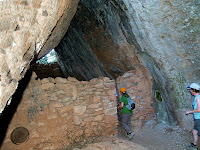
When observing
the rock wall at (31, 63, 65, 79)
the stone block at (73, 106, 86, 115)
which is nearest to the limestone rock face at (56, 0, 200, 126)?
the stone block at (73, 106, 86, 115)

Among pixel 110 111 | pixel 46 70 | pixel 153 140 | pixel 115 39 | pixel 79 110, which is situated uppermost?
pixel 115 39

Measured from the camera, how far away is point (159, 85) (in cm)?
491

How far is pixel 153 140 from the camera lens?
13.2 feet

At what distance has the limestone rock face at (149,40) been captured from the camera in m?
3.27

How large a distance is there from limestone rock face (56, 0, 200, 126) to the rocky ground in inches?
18.8

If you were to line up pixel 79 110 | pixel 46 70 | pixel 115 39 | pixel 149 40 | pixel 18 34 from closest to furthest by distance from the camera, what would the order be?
pixel 18 34
pixel 79 110
pixel 149 40
pixel 115 39
pixel 46 70

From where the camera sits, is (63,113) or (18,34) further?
(63,113)

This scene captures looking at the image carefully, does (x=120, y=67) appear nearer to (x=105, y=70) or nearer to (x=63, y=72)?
(x=105, y=70)

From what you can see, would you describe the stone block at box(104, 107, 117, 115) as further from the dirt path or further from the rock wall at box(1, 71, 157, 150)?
the dirt path

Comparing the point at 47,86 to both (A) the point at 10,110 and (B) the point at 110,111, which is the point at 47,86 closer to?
(A) the point at 10,110

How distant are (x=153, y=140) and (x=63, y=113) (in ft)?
6.63

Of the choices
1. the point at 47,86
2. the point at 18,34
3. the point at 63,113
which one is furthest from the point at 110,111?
the point at 18,34

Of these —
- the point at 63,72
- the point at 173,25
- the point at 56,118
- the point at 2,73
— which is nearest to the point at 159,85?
the point at 173,25

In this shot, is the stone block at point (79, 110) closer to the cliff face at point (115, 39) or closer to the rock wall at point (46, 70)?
the cliff face at point (115, 39)
